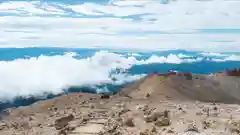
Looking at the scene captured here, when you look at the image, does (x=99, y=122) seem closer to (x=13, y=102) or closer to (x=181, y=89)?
(x=181, y=89)

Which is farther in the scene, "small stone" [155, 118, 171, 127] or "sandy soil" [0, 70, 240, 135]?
"small stone" [155, 118, 171, 127]

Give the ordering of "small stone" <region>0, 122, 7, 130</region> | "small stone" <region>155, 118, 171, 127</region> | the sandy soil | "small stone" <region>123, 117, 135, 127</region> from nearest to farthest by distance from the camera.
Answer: the sandy soil → "small stone" <region>155, 118, 171, 127</region> → "small stone" <region>123, 117, 135, 127</region> → "small stone" <region>0, 122, 7, 130</region>

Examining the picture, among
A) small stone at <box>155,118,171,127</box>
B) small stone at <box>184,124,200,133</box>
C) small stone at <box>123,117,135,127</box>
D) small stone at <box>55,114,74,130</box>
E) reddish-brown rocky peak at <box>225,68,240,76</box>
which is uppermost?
small stone at <box>184,124,200,133</box>

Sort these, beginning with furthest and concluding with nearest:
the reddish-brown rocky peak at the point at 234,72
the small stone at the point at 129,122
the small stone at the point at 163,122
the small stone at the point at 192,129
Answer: the reddish-brown rocky peak at the point at 234,72
the small stone at the point at 129,122
the small stone at the point at 163,122
the small stone at the point at 192,129

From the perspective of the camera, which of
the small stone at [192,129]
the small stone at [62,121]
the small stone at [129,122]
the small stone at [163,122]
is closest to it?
the small stone at [192,129]

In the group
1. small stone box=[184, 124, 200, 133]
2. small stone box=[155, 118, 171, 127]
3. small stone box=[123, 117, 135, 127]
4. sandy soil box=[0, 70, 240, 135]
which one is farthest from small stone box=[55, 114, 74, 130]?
small stone box=[184, 124, 200, 133]

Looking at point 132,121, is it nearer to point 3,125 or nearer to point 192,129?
point 192,129

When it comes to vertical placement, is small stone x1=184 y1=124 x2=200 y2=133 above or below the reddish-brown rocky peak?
above

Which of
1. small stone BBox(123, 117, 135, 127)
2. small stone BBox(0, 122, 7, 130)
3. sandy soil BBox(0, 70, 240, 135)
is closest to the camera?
sandy soil BBox(0, 70, 240, 135)

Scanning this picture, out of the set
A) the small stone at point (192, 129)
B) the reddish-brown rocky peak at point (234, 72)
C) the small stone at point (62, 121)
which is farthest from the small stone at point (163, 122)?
the reddish-brown rocky peak at point (234, 72)

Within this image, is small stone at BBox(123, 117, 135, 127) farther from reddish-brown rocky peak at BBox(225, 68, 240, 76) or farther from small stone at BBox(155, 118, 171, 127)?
reddish-brown rocky peak at BBox(225, 68, 240, 76)

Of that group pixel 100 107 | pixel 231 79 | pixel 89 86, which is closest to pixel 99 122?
pixel 100 107

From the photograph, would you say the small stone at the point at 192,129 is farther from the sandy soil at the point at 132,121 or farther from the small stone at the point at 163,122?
the small stone at the point at 163,122
